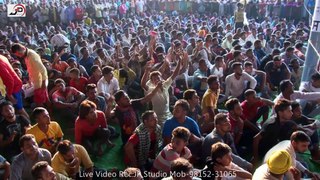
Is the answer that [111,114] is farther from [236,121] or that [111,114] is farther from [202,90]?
[202,90]

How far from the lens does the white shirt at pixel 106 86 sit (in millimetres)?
6845

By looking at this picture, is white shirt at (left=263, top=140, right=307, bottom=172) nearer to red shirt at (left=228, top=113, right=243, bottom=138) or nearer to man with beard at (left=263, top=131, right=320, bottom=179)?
man with beard at (left=263, top=131, right=320, bottom=179)

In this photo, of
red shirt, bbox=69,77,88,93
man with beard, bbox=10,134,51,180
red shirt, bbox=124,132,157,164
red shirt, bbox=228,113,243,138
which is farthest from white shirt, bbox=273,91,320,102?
man with beard, bbox=10,134,51,180

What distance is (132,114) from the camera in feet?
18.6

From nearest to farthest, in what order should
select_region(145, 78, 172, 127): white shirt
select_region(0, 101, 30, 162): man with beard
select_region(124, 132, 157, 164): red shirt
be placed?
select_region(124, 132, 157, 164): red shirt → select_region(0, 101, 30, 162): man with beard → select_region(145, 78, 172, 127): white shirt

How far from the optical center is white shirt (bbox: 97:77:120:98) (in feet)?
22.5

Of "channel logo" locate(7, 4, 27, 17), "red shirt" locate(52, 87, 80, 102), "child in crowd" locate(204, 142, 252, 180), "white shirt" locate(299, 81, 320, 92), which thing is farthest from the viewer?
"channel logo" locate(7, 4, 27, 17)

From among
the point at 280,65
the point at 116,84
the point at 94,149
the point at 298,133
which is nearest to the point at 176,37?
the point at 280,65

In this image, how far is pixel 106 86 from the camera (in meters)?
6.92

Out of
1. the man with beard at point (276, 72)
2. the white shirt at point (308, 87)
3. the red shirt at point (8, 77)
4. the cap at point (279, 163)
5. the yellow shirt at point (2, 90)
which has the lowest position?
the man with beard at point (276, 72)

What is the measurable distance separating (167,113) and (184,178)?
2641 mm

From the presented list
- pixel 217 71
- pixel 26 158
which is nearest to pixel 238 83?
pixel 217 71

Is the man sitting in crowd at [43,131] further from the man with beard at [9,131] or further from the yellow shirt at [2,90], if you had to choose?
the yellow shirt at [2,90]

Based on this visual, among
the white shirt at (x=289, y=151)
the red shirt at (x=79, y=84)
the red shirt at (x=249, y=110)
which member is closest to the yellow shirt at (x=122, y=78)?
the red shirt at (x=79, y=84)
